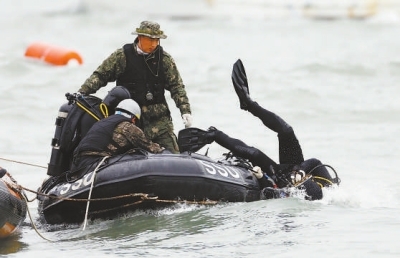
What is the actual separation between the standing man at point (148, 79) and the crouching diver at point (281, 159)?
57 cm

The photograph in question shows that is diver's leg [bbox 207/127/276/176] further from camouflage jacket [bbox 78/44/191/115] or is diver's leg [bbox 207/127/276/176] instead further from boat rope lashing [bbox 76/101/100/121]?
boat rope lashing [bbox 76/101/100/121]

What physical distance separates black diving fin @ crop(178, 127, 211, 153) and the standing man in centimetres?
18

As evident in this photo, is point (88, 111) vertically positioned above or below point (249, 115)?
below

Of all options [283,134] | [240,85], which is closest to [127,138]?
[240,85]

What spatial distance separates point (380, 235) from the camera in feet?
30.7

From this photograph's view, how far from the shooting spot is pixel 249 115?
17781 millimetres

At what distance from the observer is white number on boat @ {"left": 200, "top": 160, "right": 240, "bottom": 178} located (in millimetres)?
9922

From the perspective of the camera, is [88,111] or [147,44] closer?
[88,111]

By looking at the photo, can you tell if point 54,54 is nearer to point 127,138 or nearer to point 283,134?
point 283,134

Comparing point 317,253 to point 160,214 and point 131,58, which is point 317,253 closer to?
point 160,214

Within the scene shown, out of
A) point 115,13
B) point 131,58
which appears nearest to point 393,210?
point 131,58

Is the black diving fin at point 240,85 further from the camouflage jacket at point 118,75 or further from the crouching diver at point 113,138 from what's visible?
the crouching diver at point 113,138

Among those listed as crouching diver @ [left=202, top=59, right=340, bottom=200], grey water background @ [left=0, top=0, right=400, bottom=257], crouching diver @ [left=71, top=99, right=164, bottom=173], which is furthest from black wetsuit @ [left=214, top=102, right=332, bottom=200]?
crouching diver @ [left=71, top=99, right=164, bottom=173]

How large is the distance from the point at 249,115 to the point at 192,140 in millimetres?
7261
